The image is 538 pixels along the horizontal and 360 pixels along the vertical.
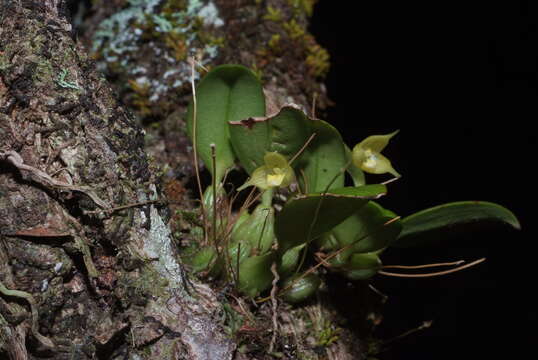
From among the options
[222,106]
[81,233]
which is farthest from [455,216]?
[81,233]

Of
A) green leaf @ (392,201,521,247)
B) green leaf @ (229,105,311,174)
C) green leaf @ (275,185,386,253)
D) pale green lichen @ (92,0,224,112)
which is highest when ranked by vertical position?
pale green lichen @ (92,0,224,112)

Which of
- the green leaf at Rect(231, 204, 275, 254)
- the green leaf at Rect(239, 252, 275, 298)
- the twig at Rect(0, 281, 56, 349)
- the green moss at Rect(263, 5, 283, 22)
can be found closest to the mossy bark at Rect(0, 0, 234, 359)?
the twig at Rect(0, 281, 56, 349)

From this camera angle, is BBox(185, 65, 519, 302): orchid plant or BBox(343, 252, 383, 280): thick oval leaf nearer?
BBox(185, 65, 519, 302): orchid plant

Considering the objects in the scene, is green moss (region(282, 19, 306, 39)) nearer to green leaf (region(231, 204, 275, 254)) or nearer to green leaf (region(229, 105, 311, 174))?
green leaf (region(229, 105, 311, 174))

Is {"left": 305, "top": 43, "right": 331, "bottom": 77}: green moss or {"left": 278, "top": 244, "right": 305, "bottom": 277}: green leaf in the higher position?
{"left": 305, "top": 43, "right": 331, "bottom": 77}: green moss

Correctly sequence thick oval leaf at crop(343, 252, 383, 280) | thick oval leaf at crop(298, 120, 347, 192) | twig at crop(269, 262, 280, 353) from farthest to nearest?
thick oval leaf at crop(343, 252, 383, 280)
thick oval leaf at crop(298, 120, 347, 192)
twig at crop(269, 262, 280, 353)

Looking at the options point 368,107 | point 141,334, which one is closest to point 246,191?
point 141,334
